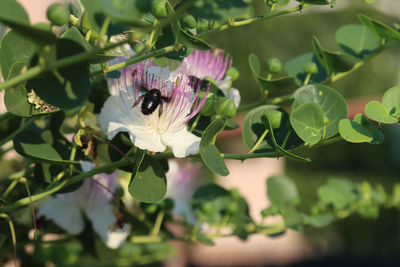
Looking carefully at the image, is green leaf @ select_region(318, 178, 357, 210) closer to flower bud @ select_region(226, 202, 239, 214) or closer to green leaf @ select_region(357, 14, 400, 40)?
flower bud @ select_region(226, 202, 239, 214)

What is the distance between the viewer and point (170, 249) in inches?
43.4

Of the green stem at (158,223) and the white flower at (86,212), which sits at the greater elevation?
the white flower at (86,212)

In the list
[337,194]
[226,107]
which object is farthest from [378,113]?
[337,194]

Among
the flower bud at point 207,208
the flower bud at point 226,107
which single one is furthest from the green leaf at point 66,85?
the flower bud at point 207,208

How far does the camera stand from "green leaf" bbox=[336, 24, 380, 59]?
71cm

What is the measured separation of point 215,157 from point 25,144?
186mm

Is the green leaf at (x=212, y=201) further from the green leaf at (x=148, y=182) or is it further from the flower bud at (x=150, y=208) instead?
the green leaf at (x=148, y=182)

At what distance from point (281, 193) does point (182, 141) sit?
46cm

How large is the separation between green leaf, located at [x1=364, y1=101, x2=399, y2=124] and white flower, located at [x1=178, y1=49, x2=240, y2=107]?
0.17m

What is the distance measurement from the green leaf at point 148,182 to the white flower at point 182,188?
12.0 inches

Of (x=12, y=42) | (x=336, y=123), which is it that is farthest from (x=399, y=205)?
Result: (x=12, y=42)

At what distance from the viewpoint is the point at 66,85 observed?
0.43 meters

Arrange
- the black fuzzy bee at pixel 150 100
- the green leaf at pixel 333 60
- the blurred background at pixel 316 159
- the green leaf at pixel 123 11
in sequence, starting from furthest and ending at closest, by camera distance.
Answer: the blurred background at pixel 316 159 < the green leaf at pixel 333 60 < the black fuzzy bee at pixel 150 100 < the green leaf at pixel 123 11

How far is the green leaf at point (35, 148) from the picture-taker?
531mm
